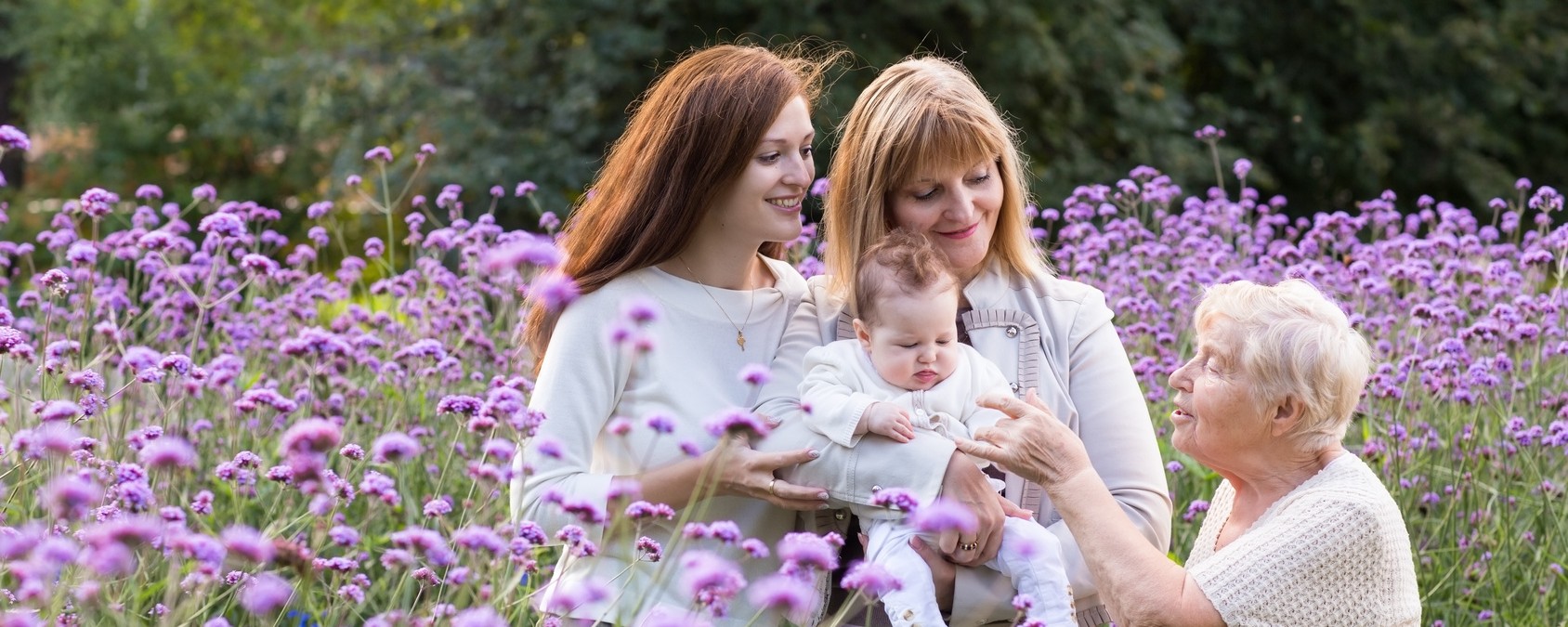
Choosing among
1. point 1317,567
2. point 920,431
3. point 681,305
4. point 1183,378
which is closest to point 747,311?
point 681,305

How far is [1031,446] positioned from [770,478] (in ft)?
1.66

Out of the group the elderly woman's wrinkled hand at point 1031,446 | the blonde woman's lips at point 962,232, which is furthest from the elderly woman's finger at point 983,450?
the blonde woman's lips at point 962,232

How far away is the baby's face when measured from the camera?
9.64ft

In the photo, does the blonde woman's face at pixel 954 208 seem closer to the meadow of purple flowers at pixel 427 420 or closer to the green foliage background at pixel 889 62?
the meadow of purple flowers at pixel 427 420

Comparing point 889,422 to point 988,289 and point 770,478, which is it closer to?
point 770,478

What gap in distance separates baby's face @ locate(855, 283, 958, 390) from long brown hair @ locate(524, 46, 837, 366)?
496 millimetres

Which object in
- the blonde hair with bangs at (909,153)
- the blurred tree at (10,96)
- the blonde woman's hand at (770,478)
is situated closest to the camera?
the blonde woman's hand at (770,478)

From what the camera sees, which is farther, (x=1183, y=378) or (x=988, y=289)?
(x=988, y=289)

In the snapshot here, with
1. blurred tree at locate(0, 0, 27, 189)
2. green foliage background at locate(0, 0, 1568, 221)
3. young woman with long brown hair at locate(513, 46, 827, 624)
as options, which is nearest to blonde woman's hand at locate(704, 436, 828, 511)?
young woman with long brown hair at locate(513, 46, 827, 624)

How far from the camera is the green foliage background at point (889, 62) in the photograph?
10.6 metres

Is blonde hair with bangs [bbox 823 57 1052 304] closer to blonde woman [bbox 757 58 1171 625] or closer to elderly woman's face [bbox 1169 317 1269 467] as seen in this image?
blonde woman [bbox 757 58 1171 625]

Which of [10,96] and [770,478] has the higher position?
[770,478]

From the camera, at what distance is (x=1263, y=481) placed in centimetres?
289

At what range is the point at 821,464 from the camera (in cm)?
289
